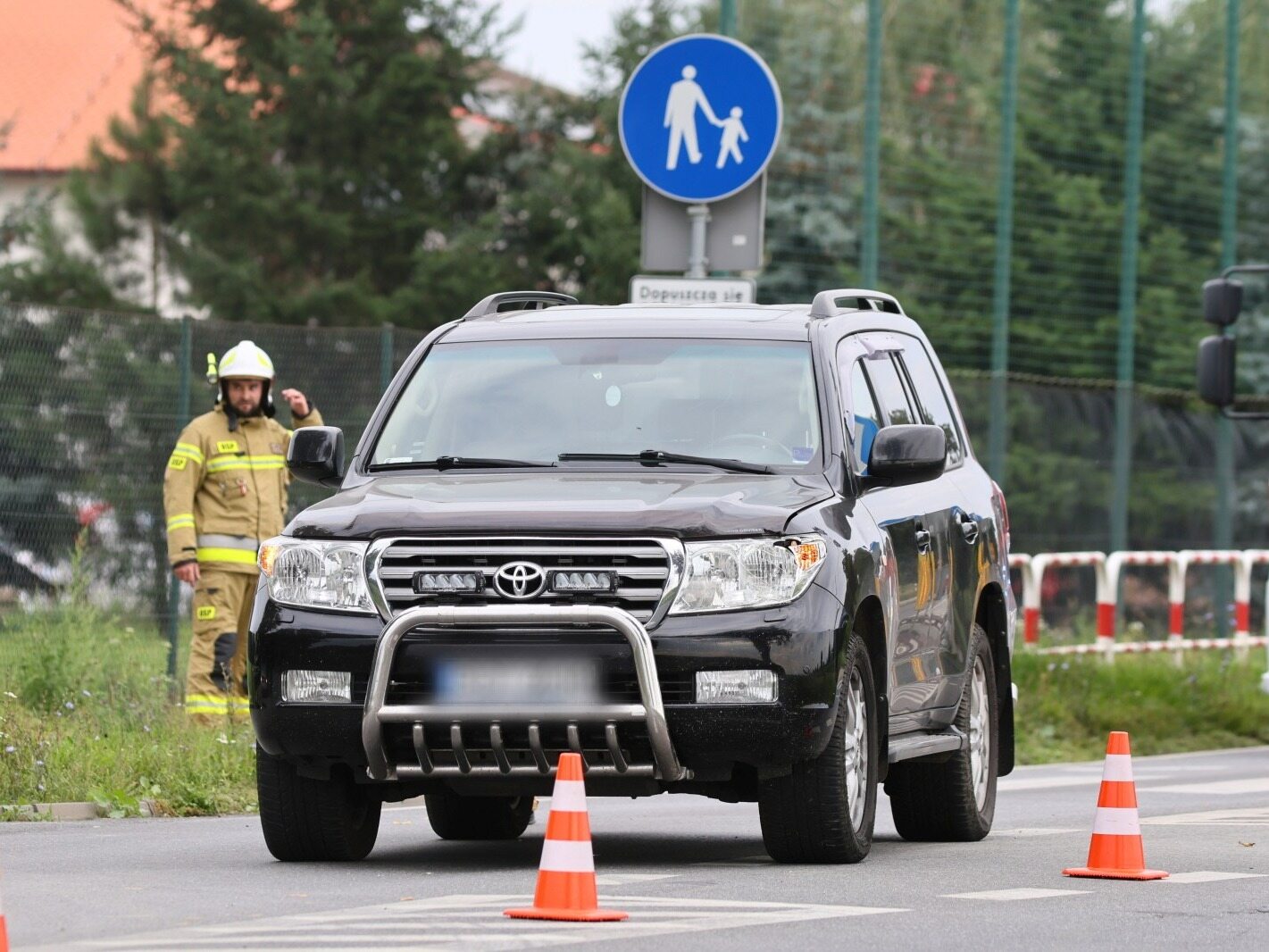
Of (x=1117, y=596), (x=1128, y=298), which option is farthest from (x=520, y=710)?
(x=1128, y=298)

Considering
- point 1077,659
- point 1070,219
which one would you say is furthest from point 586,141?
point 1077,659

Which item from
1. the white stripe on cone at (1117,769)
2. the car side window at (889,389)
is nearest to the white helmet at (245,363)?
the car side window at (889,389)

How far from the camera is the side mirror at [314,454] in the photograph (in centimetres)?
992

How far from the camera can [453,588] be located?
28.6 ft

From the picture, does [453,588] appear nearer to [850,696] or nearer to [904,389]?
[850,696]

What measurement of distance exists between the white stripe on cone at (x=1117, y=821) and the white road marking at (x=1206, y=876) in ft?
0.61

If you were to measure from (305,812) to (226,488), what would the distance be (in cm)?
591

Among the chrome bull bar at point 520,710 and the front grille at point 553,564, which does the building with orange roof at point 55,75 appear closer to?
the front grille at point 553,564

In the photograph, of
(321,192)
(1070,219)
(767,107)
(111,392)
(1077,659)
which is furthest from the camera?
(321,192)

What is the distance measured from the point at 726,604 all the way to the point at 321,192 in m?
30.5

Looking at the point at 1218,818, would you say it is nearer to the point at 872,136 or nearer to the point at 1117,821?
the point at 1117,821

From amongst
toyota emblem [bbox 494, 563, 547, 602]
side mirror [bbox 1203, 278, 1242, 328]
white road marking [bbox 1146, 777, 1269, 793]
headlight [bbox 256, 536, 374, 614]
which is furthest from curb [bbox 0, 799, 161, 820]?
side mirror [bbox 1203, 278, 1242, 328]

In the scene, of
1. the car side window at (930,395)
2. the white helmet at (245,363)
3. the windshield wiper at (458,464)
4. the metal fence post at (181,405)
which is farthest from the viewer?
the metal fence post at (181,405)

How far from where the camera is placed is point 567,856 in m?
7.57
